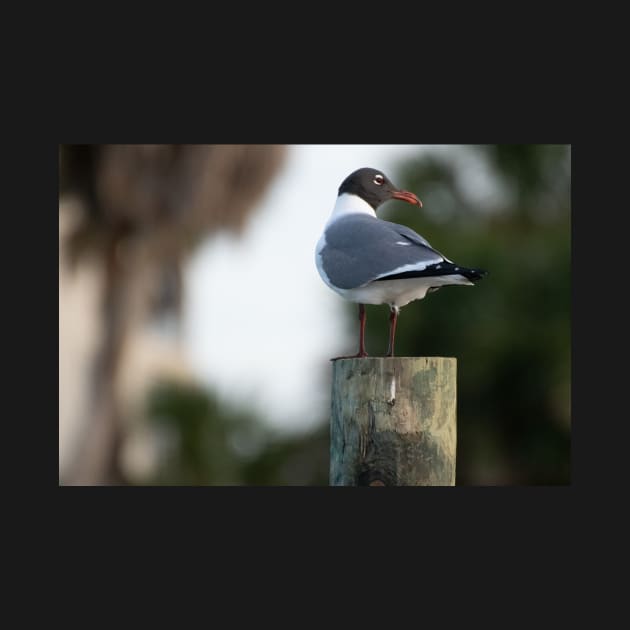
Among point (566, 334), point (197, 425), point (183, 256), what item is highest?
point (183, 256)

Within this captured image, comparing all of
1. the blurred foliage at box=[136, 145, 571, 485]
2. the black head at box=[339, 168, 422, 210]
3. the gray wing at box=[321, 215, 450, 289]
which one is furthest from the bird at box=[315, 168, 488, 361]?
the blurred foliage at box=[136, 145, 571, 485]

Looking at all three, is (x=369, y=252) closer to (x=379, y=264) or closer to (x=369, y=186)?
(x=379, y=264)

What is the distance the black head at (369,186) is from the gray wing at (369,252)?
Result: 0.32 metres

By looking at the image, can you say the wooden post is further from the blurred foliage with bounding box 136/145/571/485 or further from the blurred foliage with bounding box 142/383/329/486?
the blurred foliage with bounding box 136/145/571/485

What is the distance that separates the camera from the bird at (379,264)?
547cm

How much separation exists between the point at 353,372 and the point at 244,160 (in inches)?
341

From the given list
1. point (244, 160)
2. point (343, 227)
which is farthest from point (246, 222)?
point (343, 227)

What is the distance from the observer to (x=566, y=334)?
12.7 metres

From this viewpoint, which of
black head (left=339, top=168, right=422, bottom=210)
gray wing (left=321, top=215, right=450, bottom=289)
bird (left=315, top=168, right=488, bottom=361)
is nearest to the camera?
bird (left=315, top=168, right=488, bottom=361)

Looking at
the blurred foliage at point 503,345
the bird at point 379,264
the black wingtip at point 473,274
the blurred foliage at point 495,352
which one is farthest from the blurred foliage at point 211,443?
the black wingtip at point 473,274

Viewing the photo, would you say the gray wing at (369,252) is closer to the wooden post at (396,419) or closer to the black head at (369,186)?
the black head at (369,186)

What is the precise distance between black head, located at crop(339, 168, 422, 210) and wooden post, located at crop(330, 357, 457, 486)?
1.28m

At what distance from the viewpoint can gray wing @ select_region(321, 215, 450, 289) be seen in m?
5.58

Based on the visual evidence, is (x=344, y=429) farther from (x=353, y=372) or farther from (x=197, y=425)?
(x=197, y=425)
